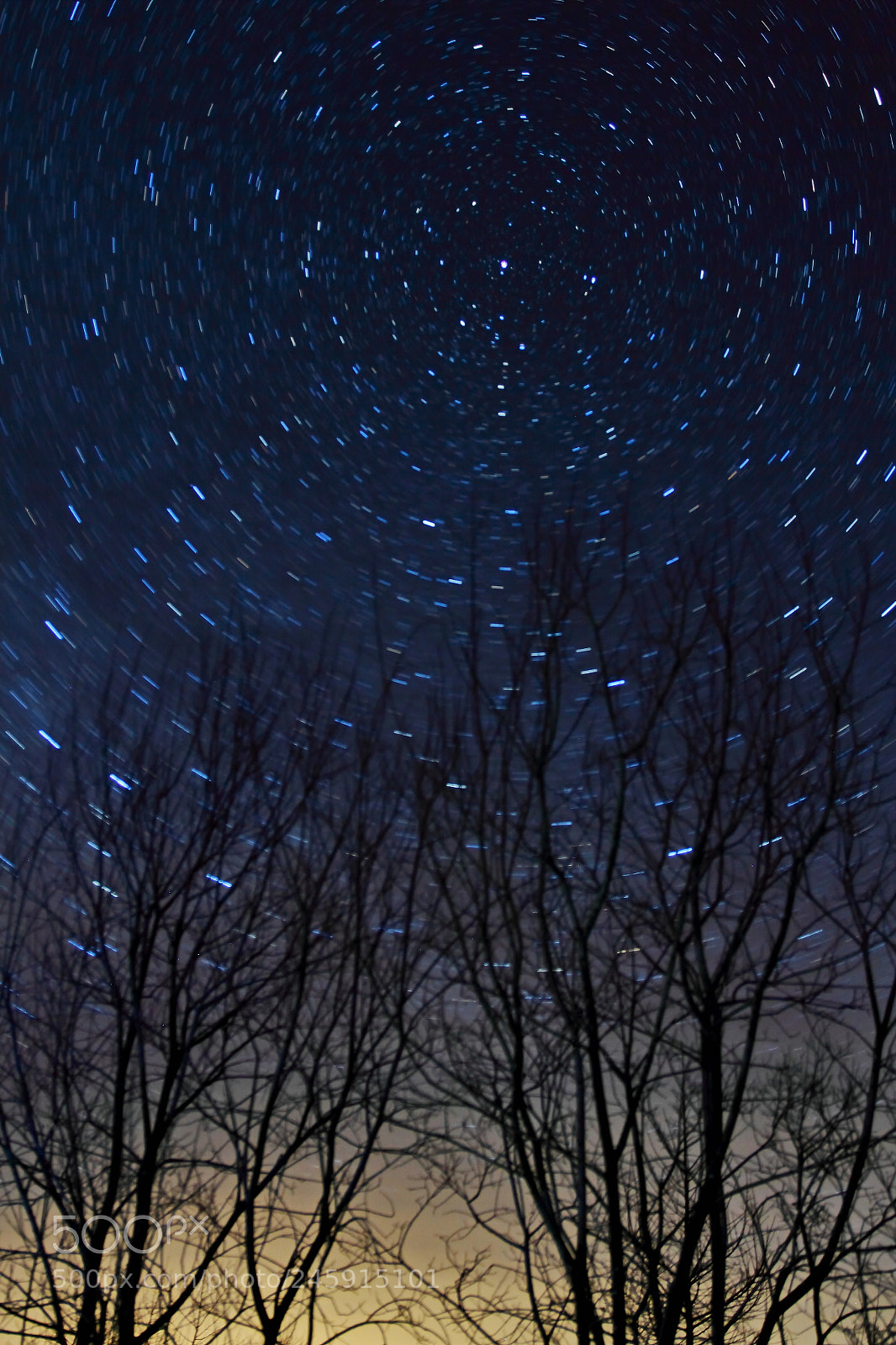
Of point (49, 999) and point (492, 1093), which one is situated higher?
point (49, 999)

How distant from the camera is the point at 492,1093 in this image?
15.2ft

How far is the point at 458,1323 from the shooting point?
479 cm

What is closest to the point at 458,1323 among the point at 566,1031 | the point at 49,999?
the point at 566,1031

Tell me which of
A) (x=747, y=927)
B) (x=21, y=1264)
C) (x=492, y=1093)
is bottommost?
(x=21, y=1264)

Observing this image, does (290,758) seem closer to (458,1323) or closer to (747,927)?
(747,927)

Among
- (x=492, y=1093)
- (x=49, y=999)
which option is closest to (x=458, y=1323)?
(x=492, y=1093)

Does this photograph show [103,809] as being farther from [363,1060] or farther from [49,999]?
[363,1060]

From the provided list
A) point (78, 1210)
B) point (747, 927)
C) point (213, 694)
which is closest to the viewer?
point (747, 927)

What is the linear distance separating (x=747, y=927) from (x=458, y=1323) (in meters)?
2.65

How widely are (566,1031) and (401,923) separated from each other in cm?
122

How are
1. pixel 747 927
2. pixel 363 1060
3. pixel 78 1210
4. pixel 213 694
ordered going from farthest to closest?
pixel 213 694 < pixel 363 1060 < pixel 78 1210 < pixel 747 927

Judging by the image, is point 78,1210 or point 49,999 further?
point 49,999

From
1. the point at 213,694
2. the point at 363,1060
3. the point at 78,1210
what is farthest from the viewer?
the point at 213,694

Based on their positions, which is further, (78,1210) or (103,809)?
(103,809)
